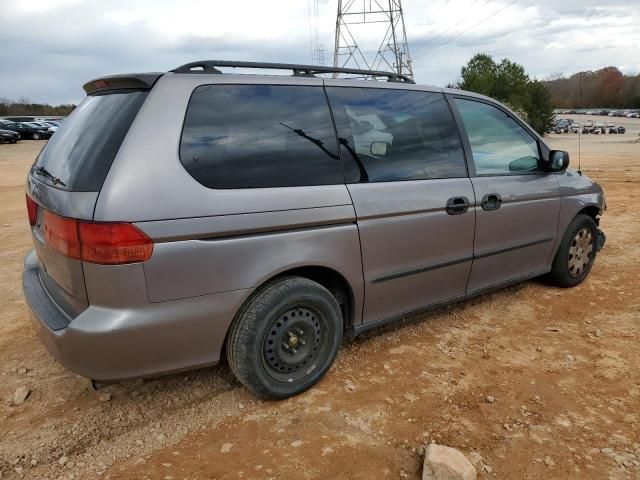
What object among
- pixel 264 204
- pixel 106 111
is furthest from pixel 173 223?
pixel 106 111

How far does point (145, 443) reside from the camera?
2475 millimetres

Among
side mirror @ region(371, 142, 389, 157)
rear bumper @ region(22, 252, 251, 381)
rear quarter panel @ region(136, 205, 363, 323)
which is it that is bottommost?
rear bumper @ region(22, 252, 251, 381)

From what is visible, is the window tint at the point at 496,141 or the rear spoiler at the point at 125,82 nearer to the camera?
the rear spoiler at the point at 125,82

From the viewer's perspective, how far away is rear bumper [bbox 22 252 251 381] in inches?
88.4

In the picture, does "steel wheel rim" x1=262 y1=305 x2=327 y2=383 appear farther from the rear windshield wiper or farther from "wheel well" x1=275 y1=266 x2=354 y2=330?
the rear windshield wiper

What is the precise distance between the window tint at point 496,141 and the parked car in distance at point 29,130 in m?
40.6

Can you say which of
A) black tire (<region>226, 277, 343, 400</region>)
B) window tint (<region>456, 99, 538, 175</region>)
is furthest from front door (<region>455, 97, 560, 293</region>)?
black tire (<region>226, 277, 343, 400</region>)

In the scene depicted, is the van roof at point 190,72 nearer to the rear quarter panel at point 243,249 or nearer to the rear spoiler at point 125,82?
the rear spoiler at point 125,82

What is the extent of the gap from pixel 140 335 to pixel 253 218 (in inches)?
29.3

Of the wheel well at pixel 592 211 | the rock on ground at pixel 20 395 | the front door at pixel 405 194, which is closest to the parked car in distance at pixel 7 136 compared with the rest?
the rock on ground at pixel 20 395

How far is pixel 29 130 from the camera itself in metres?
38.0

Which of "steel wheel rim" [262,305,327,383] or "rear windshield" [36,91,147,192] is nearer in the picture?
"rear windshield" [36,91,147,192]

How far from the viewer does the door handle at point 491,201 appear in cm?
350

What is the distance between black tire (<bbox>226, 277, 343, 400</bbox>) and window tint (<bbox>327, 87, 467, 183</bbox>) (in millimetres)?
738
